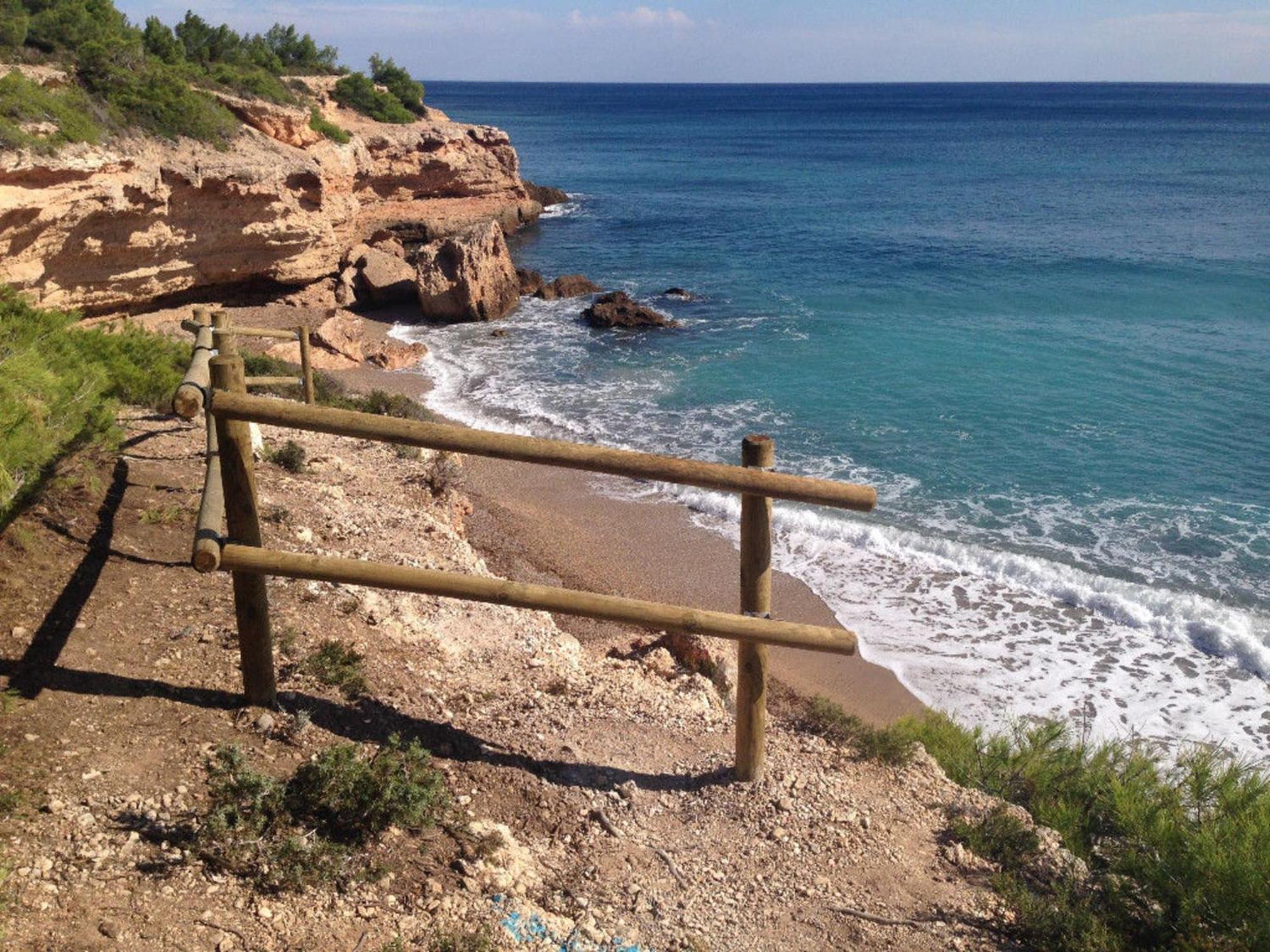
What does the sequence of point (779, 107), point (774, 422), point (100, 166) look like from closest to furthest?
point (100, 166)
point (774, 422)
point (779, 107)

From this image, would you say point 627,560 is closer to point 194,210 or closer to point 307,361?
point 307,361

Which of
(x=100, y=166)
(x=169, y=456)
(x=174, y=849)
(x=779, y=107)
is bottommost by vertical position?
(x=174, y=849)

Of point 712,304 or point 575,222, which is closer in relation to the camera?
point 712,304

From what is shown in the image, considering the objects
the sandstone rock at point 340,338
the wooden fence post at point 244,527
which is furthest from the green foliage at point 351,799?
the sandstone rock at point 340,338

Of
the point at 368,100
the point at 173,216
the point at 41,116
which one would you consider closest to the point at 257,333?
the point at 41,116

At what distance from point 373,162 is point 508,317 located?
9.08 m

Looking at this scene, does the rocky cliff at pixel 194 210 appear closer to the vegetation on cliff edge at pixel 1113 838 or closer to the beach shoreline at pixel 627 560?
the beach shoreline at pixel 627 560

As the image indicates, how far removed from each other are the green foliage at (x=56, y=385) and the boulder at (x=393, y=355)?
10144 millimetres

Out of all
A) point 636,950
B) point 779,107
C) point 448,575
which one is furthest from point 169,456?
point 779,107

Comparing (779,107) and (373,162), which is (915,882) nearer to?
(373,162)

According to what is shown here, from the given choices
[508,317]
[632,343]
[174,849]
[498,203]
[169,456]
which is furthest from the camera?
[498,203]

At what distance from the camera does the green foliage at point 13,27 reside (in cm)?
1864

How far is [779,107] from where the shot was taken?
140 metres

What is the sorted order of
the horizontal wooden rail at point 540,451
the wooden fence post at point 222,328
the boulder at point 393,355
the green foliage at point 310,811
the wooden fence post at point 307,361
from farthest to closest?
the boulder at point 393,355, the wooden fence post at point 307,361, the wooden fence post at point 222,328, the horizontal wooden rail at point 540,451, the green foliage at point 310,811
